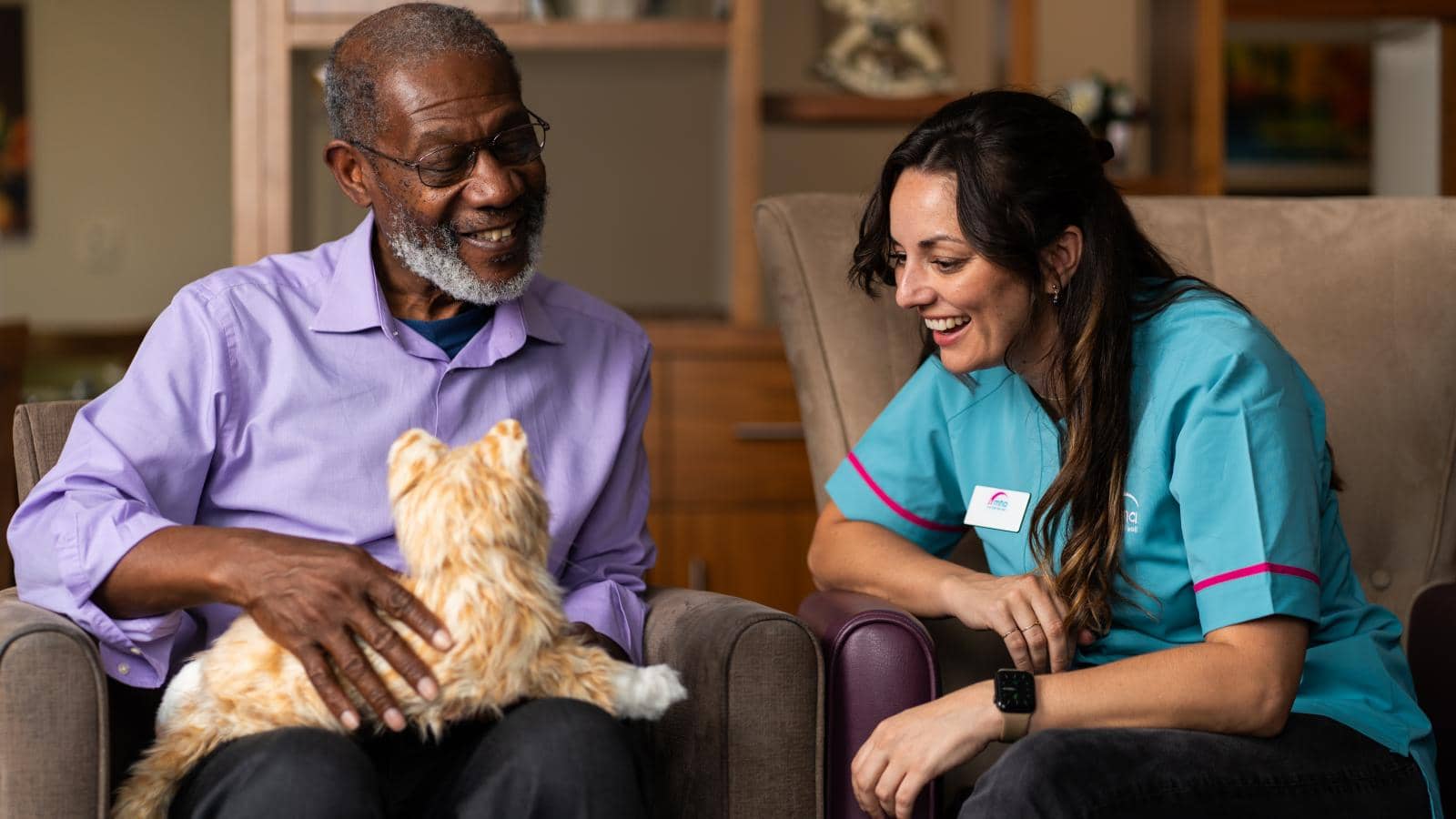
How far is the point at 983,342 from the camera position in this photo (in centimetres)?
155

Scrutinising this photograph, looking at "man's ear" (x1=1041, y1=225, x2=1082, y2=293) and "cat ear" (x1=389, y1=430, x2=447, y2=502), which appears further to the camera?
"man's ear" (x1=1041, y1=225, x2=1082, y2=293)

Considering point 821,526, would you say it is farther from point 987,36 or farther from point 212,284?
point 987,36

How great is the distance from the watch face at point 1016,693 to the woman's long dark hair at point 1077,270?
0.17 metres

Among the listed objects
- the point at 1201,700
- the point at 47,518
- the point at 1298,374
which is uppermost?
the point at 1298,374

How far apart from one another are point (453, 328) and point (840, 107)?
153cm

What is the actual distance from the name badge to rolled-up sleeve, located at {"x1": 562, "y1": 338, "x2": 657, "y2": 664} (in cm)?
41

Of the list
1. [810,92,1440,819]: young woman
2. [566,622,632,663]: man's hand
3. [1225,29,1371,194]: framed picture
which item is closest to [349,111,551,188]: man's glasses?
[810,92,1440,819]: young woman

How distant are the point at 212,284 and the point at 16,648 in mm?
493

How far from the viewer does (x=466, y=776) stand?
1313mm

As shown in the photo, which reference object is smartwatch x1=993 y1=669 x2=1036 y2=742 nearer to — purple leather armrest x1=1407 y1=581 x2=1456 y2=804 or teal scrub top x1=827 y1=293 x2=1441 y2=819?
teal scrub top x1=827 y1=293 x2=1441 y2=819

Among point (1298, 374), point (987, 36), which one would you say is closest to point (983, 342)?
point (1298, 374)

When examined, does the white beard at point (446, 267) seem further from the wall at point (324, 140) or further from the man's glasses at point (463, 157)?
the wall at point (324, 140)

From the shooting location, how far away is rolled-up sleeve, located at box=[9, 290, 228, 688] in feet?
4.66

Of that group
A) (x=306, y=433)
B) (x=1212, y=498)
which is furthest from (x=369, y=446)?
(x=1212, y=498)
